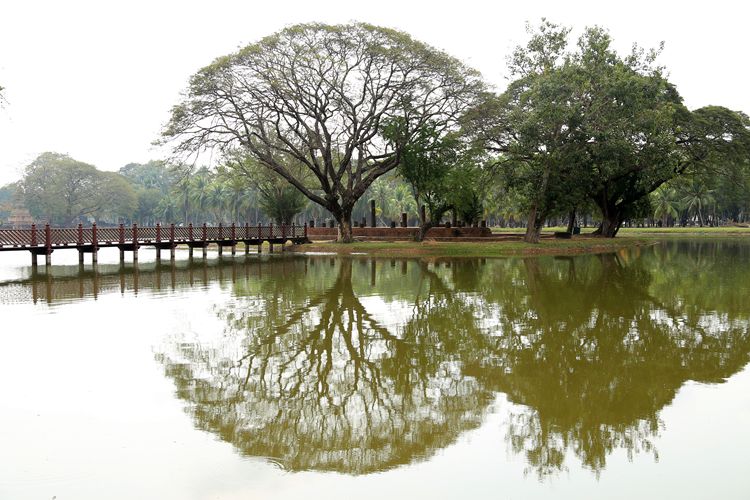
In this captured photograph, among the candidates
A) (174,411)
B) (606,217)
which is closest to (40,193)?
(606,217)

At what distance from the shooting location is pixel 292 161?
58.0m

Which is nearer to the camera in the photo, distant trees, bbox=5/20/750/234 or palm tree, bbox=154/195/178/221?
distant trees, bbox=5/20/750/234

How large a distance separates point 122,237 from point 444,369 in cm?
3421

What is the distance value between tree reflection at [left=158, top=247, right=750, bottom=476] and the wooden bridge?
67.9 ft

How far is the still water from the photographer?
6263 mm

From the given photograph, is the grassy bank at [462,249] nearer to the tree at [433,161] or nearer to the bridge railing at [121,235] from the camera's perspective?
the tree at [433,161]

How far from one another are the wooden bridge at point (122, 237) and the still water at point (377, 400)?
61.0ft

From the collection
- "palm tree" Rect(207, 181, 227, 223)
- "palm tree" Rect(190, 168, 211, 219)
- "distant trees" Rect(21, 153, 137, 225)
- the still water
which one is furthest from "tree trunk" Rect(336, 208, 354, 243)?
"distant trees" Rect(21, 153, 137, 225)

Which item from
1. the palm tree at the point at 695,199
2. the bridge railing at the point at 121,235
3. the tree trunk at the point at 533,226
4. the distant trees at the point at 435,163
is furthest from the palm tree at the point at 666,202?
the bridge railing at the point at 121,235

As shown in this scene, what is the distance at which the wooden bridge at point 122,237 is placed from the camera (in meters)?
34.6

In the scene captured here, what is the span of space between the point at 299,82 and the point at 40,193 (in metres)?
82.5

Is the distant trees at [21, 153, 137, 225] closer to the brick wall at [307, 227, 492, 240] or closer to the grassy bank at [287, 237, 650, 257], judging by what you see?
the brick wall at [307, 227, 492, 240]

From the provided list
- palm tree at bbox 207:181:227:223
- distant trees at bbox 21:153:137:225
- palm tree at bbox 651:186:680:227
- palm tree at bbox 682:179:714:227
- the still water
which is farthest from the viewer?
distant trees at bbox 21:153:137:225

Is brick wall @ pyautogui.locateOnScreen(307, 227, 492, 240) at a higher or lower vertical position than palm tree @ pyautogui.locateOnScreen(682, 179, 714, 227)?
lower
